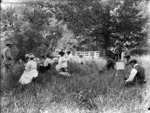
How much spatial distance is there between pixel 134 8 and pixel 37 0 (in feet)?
5.07

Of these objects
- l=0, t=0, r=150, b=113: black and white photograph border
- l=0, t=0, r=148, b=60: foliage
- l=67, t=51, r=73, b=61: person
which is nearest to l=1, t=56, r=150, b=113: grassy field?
l=0, t=0, r=150, b=113: black and white photograph border

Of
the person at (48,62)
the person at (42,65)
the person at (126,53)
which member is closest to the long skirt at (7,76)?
the person at (42,65)

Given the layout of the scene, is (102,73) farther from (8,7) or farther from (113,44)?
(8,7)

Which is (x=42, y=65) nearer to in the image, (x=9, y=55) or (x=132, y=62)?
(x=9, y=55)

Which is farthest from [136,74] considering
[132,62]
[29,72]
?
[29,72]

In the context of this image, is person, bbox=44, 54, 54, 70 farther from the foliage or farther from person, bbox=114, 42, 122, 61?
person, bbox=114, 42, 122, 61

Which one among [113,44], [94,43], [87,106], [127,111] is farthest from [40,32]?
[127,111]

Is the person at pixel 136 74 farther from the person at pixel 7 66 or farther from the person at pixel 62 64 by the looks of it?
the person at pixel 7 66

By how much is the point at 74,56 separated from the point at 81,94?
59cm

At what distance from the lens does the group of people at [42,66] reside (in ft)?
9.26

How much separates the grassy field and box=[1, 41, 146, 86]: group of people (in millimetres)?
90

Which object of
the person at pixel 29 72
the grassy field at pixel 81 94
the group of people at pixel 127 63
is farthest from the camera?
the person at pixel 29 72

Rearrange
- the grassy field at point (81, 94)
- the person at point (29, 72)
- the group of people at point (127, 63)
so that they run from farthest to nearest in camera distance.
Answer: the person at point (29, 72) → the group of people at point (127, 63) → the grassy field at point (81, 94)

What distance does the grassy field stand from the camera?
8.65 feet
